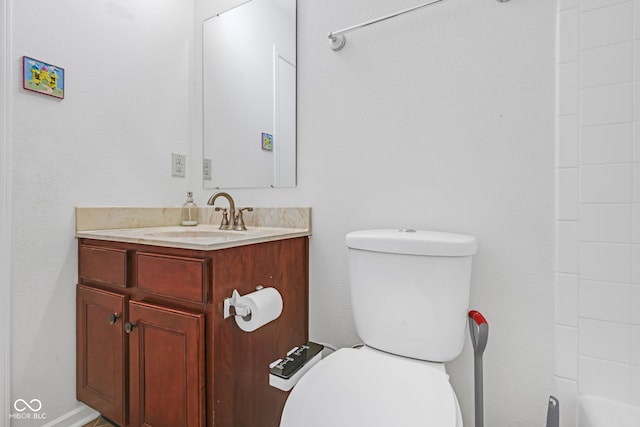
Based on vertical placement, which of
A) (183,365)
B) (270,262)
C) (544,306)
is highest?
(270,262)

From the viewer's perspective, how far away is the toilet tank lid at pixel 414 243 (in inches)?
35.4

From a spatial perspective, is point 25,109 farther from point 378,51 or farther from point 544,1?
point 544,1

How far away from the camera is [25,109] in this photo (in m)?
1.12

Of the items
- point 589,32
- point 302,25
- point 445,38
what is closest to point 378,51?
point 445,38

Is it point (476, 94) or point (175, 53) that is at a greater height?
point (175, 53)

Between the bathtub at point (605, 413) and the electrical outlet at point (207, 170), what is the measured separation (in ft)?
5.57

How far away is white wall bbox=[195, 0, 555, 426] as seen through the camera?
3.13 ft

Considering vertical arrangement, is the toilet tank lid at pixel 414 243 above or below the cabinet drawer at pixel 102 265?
above

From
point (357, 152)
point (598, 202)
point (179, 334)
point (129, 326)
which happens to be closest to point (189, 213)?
point (129, 326)

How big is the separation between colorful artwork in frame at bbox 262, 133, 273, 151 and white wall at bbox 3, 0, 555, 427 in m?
0.15

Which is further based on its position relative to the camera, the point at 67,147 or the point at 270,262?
the point at 67,147

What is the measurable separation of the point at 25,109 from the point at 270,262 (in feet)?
3.47
